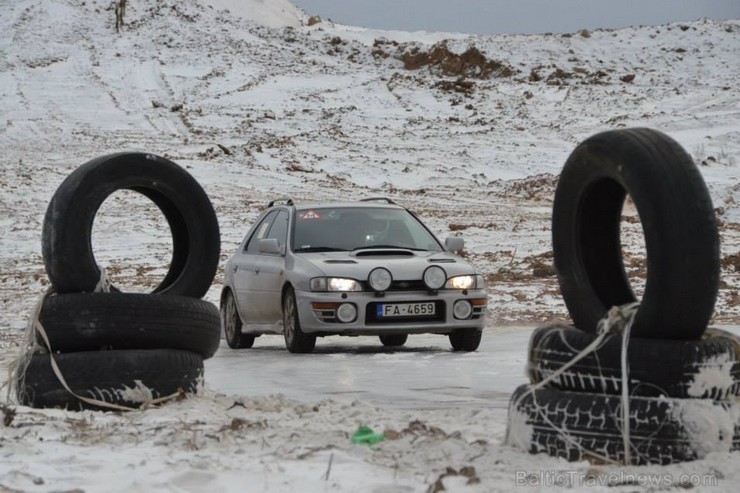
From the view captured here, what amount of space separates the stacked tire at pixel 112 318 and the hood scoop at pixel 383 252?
3569mm

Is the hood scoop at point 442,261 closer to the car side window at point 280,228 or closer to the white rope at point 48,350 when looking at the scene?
the car side window at point 280,228

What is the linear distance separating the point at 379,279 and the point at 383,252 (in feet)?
1.95

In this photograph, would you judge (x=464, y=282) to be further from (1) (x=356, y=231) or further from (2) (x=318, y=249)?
(2) (x=318, y=249)

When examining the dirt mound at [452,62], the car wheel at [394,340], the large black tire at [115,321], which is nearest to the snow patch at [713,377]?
the large black tire at [115,321]

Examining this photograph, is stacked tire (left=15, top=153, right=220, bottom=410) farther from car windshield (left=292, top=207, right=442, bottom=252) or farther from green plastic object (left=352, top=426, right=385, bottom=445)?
car windshield (left=292, top=207, right=442, bottom=252)

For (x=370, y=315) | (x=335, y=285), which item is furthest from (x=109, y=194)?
(x=370, y=315)

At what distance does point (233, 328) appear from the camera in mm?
11906

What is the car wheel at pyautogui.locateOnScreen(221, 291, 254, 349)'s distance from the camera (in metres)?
11.8

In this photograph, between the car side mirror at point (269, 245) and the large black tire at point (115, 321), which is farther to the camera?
the car side mirror at point (269, 245)

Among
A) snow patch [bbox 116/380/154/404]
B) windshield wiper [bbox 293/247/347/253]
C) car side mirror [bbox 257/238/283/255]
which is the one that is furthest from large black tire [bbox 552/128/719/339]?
car side mirror [bbox 257/238/283/255]

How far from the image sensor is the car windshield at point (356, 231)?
11.1 m

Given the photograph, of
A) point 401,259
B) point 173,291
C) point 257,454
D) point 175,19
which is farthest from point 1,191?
point 175,19

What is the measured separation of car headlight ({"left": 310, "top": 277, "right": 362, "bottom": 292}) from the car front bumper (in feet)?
Result: 0.15

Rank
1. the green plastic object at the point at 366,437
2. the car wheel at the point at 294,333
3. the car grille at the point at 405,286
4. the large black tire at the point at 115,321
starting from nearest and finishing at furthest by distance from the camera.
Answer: the green plastic object at the point at 366,437 → the large black tire at the point at 115,321 → the car grille at the point at 405,286 → the car wheel at the point at 294,333
